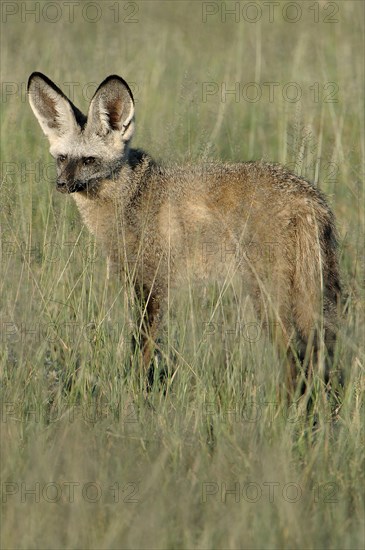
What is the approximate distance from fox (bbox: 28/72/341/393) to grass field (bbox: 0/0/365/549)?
0.53 ft

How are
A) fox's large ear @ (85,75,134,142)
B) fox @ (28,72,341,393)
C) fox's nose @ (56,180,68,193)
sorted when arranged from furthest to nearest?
fox's large ear @ (85,75,134,142), fox's nose @ (56,180,68,193), fox @ (28,72,341,393)

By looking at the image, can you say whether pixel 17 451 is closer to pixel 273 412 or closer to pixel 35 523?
pixel 35 523

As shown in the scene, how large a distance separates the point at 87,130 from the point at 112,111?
206 mm

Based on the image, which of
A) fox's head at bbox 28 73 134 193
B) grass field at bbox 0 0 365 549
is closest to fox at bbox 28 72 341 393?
fox's head at bbox 28 73 134 193

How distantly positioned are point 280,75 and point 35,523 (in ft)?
22.5

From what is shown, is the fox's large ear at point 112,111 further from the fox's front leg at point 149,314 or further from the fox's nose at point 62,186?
the fox's front leg at point 149,314

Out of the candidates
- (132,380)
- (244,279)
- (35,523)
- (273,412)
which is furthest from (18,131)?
(35,523)

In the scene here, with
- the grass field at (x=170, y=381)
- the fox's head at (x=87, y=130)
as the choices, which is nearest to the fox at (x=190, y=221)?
the fox's head at (x=87, y=130)

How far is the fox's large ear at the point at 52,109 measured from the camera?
550 centimetres

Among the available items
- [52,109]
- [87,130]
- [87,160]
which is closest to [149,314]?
[87,160]

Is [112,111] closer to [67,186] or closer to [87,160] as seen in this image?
[87,160]

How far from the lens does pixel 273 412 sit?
4168mm

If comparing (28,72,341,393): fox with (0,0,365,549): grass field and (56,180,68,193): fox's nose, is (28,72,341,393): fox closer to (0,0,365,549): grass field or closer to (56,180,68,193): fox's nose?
(56,180,68,193): fox's nose

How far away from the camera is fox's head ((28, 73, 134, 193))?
18.1 feet
